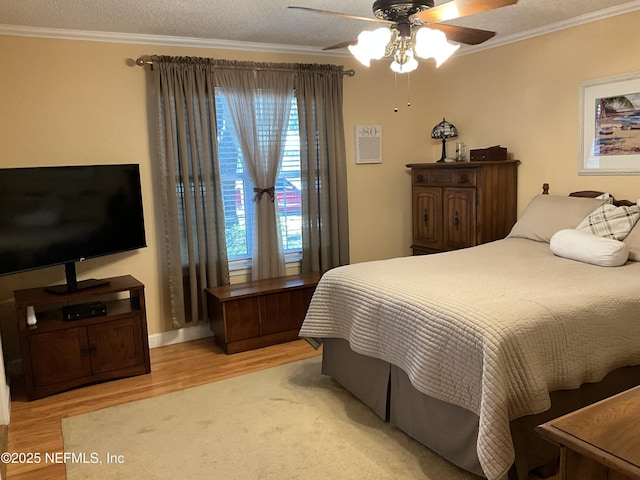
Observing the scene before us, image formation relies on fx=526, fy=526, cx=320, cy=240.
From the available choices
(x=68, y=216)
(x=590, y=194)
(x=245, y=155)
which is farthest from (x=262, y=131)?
(x=590, y=194)

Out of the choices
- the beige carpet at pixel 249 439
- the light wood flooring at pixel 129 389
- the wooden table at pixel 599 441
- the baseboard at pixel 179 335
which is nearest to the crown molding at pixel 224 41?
the baseboard at pixel 179 335

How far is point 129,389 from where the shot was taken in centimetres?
348

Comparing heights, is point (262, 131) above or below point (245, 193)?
above

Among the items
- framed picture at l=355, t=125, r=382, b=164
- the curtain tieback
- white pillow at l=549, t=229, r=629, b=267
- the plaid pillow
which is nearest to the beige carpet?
white pillow at l=549, t=229, r=629, b=267

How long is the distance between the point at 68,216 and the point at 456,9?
2702 millimetres

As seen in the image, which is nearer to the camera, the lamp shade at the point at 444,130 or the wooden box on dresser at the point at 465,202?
the wooden box on dresser at the point at 465,202

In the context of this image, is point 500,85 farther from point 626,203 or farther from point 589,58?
point 626,203

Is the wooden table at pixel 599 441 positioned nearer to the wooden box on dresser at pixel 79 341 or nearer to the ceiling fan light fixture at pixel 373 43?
the ceiling fan light fixture at pixel 373 43

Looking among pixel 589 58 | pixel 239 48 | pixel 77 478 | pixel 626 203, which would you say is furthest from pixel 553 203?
pixel 77 478

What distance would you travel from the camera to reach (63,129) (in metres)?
3.81

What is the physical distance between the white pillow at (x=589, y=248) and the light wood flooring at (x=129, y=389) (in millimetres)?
1875

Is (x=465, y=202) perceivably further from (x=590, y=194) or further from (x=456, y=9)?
(x=456, y=9)

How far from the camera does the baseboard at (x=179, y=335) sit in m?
4.27

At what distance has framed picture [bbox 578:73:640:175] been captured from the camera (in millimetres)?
3697
